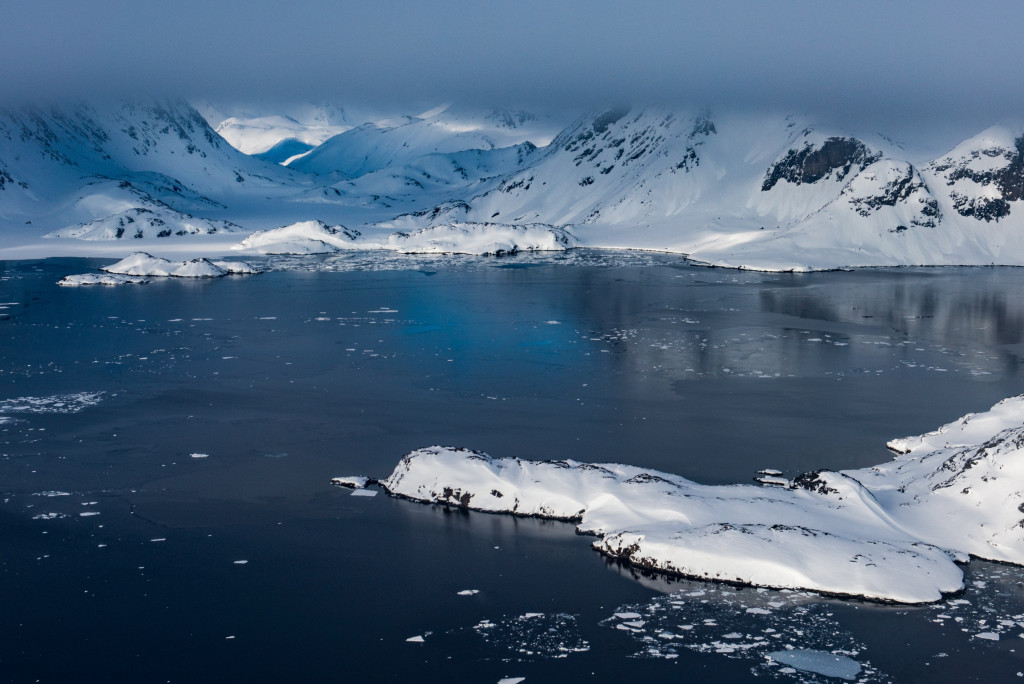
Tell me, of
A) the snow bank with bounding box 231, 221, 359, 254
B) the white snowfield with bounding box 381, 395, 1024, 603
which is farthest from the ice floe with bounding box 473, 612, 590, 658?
the snow bank with bounding box 231, 221, 359, 254

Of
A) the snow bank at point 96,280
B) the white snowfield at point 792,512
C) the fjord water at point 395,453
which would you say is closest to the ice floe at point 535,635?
the fjord water at point 395,453

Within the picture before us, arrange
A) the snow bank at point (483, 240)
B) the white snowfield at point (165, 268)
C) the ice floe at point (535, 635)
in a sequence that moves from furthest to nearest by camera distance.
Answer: the snow bank at point (483, 240)
the white snowfield at point (165, 268)
the ice floe at point (535, 635)

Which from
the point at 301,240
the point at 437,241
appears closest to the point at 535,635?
the point at 437,241

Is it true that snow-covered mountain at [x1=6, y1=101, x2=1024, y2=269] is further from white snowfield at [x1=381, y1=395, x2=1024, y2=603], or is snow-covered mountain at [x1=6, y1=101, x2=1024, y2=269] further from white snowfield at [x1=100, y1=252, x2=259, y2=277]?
white snowfield at [x1=381, y1=395, x2=1024, y2=603]

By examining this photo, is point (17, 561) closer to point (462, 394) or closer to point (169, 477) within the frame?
point (169, 477)

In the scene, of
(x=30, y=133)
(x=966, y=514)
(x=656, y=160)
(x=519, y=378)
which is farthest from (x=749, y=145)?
(x=30, y=133)

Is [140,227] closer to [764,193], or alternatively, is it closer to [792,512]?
[764,193]

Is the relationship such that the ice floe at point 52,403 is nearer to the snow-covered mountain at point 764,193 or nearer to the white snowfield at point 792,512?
the white snowfield at point 792,512
